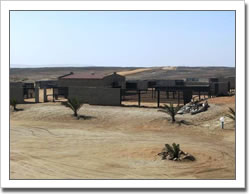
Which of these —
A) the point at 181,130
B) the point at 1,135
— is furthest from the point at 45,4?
the point at 181,130

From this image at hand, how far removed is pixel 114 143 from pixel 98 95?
12.9 m

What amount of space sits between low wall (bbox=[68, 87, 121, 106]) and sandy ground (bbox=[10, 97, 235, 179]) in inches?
49.6

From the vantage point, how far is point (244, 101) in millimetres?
9953

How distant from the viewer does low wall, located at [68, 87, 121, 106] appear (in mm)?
29297

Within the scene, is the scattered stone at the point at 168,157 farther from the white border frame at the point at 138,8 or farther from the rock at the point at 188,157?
the white border frame at the point at 138,8

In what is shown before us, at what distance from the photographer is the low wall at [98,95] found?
96.1 feet

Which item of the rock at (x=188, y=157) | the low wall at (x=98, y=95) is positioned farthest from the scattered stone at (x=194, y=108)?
the rock at (x=188, y=157)

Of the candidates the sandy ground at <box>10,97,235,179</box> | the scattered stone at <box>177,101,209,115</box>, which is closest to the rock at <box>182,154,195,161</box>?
the sandy ground at <box>10,97,235,179</box>

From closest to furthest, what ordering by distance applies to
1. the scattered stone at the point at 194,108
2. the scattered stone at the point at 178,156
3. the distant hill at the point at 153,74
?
the scattered stone at the point at 178,156, the scattered stone at the point at 194,108, the distant hill at the point at 153,74

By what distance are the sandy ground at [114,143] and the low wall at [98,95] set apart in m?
1.26

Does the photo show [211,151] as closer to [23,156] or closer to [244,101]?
[244,101]

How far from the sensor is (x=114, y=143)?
1728 centimetres

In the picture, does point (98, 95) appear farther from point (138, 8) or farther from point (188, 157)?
point (138, 8)

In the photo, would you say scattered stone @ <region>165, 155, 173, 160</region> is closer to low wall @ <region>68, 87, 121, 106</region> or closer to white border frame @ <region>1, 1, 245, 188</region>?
white border frame @ <region>1, 1, 245, 188</region>
